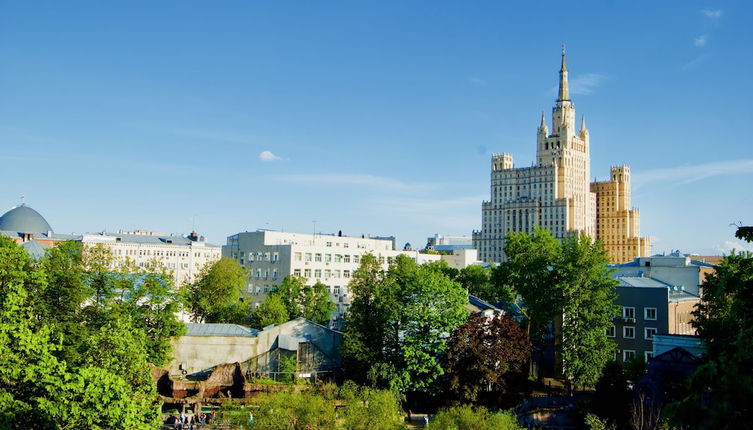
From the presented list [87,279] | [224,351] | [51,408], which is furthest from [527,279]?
[51,408]

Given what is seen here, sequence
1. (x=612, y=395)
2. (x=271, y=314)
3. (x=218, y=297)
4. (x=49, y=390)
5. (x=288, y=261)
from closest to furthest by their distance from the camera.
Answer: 1. (x=49, y=390)
2. (x=612, y=395)
3. (x=271, y=314)
4. (x=218, y=297)
5. (x=288, y=261)

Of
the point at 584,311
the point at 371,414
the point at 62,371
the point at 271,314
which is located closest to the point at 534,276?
the point at 584,311

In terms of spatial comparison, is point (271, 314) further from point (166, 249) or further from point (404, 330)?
point (166, 249)

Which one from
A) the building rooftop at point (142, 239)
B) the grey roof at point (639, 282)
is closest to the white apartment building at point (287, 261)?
the grey roof at point (639, 282)

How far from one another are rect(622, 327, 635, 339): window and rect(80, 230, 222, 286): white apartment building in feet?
347

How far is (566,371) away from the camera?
5672 cm

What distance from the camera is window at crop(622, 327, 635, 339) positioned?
65.6 meters

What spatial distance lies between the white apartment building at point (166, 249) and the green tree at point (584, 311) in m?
108

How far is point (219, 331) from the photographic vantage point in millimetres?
59969

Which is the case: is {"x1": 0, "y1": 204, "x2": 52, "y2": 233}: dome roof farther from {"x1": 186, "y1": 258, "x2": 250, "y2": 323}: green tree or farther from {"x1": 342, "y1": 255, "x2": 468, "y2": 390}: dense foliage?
{"x1": 342, "y1": 255, "x2": 468, "y2": 390}: dense foliage

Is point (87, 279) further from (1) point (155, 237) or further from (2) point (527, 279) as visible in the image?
(1) point (155, 237)

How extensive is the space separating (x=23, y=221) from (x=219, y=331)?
12304 cm

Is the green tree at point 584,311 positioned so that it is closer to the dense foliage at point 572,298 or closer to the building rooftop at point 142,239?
the dense foliage at point 572,298

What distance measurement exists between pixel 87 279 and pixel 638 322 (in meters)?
50.2
